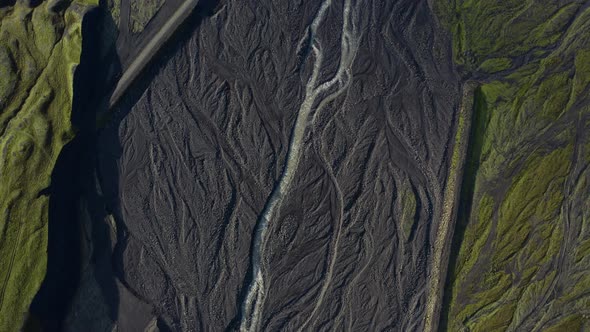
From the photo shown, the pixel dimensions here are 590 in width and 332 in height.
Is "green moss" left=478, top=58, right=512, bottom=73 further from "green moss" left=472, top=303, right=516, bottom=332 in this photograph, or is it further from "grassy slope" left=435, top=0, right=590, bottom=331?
"green moss" left=472, top=303, right=516, bottom=332

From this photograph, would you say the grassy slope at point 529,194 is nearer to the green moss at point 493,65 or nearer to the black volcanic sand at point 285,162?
the green moss at point 493,65

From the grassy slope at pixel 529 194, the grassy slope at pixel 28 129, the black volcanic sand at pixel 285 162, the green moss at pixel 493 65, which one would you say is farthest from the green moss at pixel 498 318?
the grassy slope at pixel 28 129

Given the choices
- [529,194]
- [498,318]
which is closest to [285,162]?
[529,194]

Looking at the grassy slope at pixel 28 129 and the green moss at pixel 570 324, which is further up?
the grassy slope at pixel 28 129

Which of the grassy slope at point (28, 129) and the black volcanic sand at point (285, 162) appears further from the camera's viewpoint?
the black volcanic sand at point (285, 162)

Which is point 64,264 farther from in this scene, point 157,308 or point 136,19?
point 136,19

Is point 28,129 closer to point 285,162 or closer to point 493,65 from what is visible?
point 285,162

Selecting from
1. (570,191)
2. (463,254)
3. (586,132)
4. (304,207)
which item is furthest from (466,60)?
(304,207)
